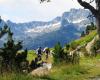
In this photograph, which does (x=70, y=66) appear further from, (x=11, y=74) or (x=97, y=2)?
(x=11, y=74)

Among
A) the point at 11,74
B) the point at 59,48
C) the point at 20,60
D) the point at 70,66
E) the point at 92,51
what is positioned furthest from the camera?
the point at 92,51

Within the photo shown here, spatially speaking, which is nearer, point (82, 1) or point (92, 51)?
point (82, 1)

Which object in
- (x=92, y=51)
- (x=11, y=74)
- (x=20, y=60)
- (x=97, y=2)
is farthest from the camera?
(x=92, y=51)

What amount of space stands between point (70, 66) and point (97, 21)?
4.66 meters

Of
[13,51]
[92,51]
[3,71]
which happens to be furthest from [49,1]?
[92,51]

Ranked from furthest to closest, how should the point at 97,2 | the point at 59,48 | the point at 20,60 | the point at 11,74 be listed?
the point at 59,48 → the point at 20,60 → the point at 97,2 → the point at 11,74

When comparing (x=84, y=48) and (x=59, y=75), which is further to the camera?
(x=84, y=48)

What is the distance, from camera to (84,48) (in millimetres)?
72188

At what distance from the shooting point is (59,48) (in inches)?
1725

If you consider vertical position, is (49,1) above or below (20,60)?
above

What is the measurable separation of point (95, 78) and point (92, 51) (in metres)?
37.9

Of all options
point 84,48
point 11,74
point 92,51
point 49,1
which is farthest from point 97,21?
point 84,48

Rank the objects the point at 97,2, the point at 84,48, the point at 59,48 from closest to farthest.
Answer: the point at 97,2
the point at 59,48
the point at 84,48

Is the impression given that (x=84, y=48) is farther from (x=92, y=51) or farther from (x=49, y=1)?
(x=49, y=1)
